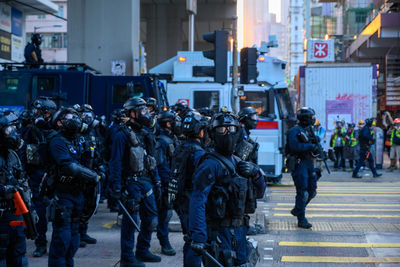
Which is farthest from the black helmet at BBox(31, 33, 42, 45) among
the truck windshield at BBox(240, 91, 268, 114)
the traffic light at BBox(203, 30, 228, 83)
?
the truck windshield at BBox(240, 91, 268, 114)

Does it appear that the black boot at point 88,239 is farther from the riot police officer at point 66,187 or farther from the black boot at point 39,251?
the riot police officer at point 66,187

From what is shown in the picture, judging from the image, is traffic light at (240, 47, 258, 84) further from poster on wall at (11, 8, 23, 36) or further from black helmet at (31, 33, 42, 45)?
poster on wall at (11, 8, 23, 36)

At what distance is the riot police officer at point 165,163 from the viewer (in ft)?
25.6

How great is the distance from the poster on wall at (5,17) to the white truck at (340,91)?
1364 centimetres

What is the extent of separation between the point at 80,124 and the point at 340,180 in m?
13.2

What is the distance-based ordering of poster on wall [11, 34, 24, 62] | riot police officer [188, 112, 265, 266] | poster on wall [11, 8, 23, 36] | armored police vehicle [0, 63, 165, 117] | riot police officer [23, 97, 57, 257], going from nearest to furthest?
riot police officer [188, 112, 265, 266]
riot police officer [23, 97, 57, 257]
armored police vehicle [0, 63, 165, 117]
poster on wall [11, 8, 23, 36]
poster on wall [11, 34, 24, 62]

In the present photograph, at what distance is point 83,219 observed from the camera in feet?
20.9

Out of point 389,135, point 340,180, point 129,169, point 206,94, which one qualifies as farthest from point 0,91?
point 389,135

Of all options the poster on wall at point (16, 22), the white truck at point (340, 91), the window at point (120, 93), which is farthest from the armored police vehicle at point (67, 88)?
the poster on wall at point (16, 22)

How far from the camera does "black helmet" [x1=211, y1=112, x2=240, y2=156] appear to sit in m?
4.68

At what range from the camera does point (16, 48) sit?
28.6 meters

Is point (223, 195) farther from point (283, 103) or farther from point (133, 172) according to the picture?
point (283, 103)

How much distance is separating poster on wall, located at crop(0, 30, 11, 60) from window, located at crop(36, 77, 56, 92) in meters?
13.3

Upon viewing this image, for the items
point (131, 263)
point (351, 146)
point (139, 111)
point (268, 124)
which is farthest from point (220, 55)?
point (351, 146)
